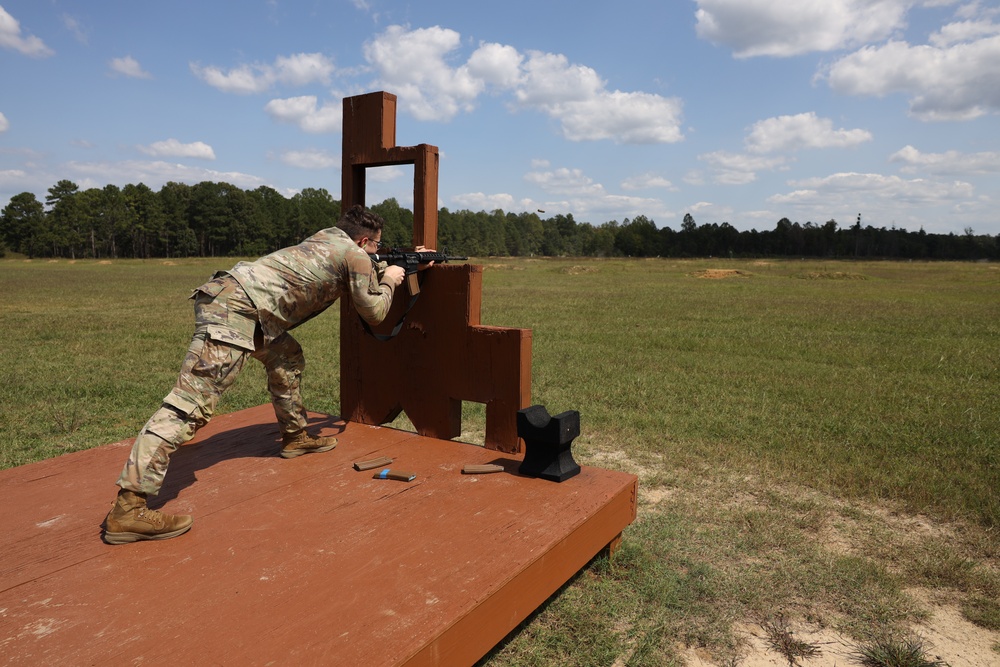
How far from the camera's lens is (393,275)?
3.65 m

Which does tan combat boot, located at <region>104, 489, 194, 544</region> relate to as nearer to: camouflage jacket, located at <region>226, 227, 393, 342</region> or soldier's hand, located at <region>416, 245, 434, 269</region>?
camouflage jacket, located at <region>226, 227, 393, 342</region>

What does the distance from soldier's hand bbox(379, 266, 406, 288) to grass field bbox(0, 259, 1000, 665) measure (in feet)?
6.01

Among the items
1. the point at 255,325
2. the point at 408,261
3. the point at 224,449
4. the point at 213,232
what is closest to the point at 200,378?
the point at 255,325

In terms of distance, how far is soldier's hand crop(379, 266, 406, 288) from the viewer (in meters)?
3.61

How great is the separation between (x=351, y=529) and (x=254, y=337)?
1114mm

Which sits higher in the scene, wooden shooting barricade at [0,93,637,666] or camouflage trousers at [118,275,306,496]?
camouflage trousers at [118,275,306,496]

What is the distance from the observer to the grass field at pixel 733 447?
3.05 metres

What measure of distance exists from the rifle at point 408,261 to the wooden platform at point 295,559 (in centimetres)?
76

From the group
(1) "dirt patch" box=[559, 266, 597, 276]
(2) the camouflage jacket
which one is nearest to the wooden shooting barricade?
(2) the camouflage jacket

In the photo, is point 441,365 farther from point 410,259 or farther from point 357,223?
point 357,223

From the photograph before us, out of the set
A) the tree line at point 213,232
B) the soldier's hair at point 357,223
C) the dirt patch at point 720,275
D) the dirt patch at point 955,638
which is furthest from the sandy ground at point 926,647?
the tree line at point 213,232

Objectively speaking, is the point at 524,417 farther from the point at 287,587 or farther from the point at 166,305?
the point at 166,305

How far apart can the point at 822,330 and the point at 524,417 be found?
11.1 m

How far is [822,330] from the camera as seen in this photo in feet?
41.5
